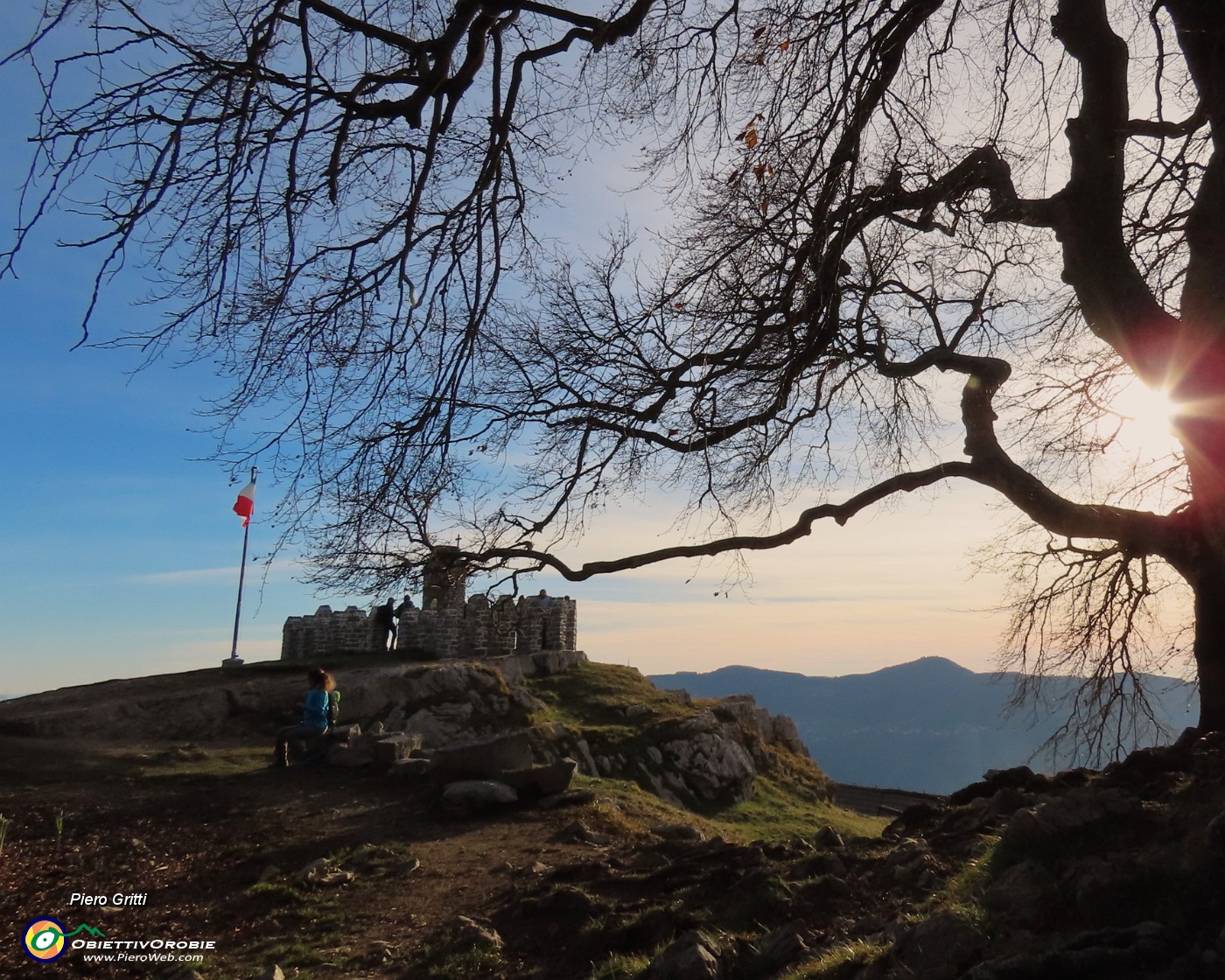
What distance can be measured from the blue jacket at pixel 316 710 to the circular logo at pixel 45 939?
5.57 meters

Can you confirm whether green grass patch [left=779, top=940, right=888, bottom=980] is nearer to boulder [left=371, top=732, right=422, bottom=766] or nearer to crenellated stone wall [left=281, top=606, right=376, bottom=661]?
boulder [left=371, top=732, right=422, bottom=766]

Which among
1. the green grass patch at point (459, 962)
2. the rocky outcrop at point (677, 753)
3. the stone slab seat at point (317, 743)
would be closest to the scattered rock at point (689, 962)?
the green grass patch at point (459, 962)

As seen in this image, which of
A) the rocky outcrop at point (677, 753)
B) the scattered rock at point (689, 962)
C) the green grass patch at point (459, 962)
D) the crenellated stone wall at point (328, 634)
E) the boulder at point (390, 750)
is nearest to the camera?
the scattered rock at point (689, 962)

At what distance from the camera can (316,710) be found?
1195 cm

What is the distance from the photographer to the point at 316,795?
1009cm

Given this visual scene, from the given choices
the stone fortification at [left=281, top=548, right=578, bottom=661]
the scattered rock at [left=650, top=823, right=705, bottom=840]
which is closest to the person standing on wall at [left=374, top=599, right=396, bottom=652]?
the stone fortification at [left=281, top=548, right=578, bottom=661]

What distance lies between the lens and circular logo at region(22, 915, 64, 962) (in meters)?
5.85

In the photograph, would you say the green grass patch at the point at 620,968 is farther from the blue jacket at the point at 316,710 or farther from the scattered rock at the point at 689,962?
the blue jacket at the point at 316,710

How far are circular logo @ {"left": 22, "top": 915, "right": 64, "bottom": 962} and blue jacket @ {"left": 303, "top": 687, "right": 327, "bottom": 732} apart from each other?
5.57m

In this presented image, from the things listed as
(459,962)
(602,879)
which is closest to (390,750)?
(602,879)

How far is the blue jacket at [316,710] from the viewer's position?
39.2 feet

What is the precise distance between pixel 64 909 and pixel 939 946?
657 cm

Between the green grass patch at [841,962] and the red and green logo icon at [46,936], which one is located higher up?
the green grass patch at [841,962]

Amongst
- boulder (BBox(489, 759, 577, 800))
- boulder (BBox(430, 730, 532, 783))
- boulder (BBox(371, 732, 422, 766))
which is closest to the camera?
boulder (BBox(489, 759, 577, 800))
